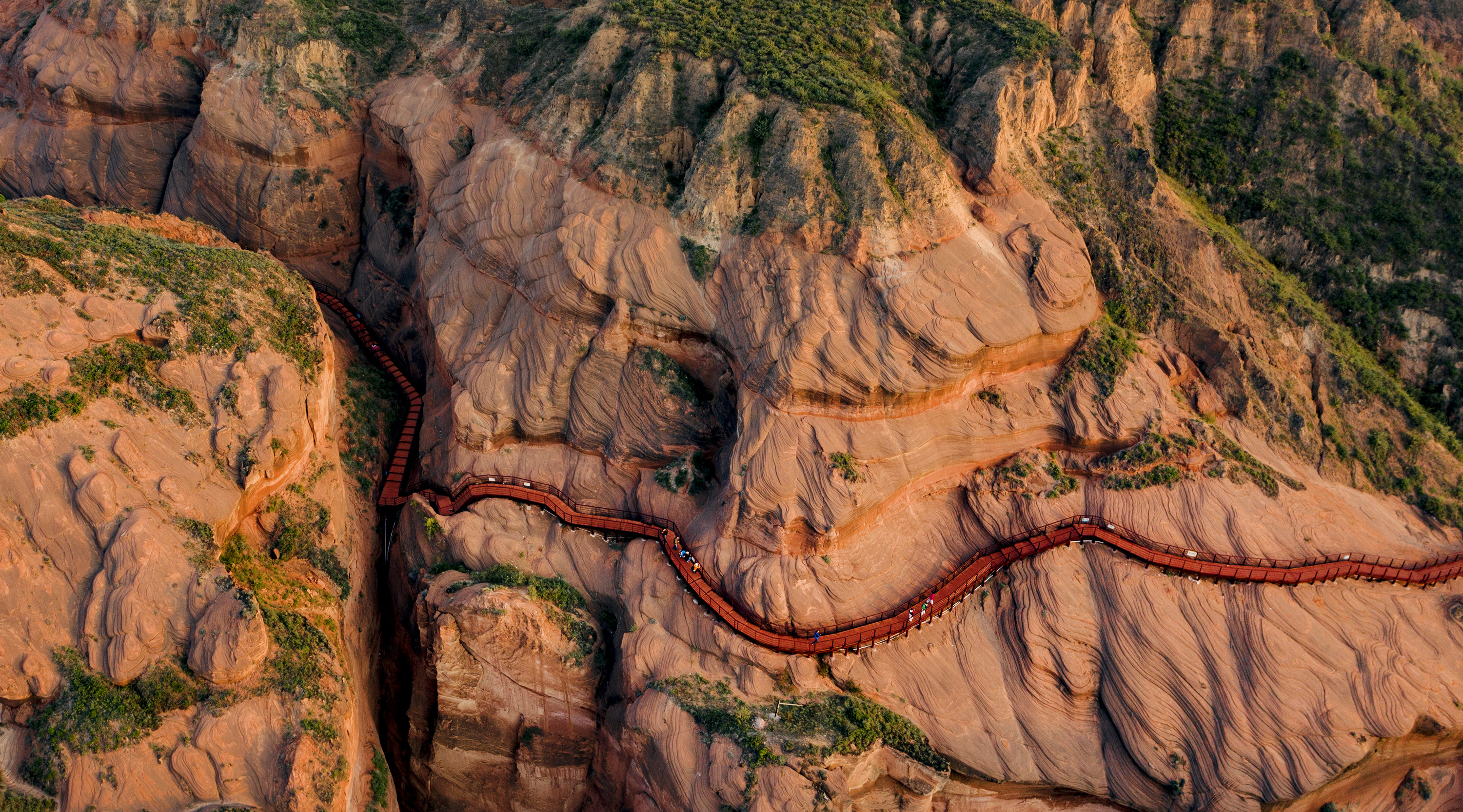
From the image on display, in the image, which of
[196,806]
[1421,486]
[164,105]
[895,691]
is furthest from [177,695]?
[1421,486]

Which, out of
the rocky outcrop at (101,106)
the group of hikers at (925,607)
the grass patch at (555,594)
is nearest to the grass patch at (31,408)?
the grass patch at (555,594)

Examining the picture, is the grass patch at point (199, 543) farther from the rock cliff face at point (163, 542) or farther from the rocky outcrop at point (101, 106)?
the rocky outcrop at point (101, 106)

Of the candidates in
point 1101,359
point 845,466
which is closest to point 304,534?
point 845,466

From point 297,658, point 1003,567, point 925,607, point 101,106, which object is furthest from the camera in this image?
point 101,106

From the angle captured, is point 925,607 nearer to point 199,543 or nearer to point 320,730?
point 320,730

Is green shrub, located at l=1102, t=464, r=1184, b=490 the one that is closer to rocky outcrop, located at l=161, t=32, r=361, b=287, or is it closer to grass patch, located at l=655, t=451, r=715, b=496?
grass patch, located at l=655, t=451, r=715, b=496

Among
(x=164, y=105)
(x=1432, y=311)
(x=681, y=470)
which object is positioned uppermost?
(x=1432, y=311)

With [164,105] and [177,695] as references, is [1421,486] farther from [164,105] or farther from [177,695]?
[164,105]
